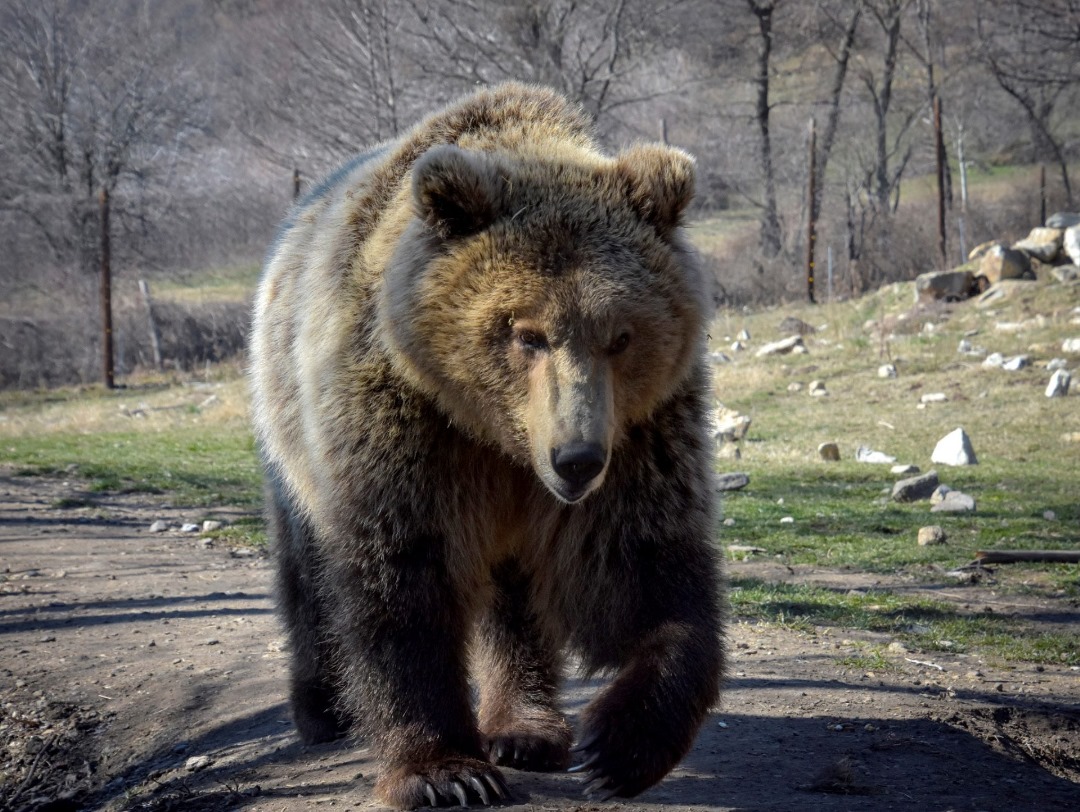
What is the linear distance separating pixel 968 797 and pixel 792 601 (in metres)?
2.59

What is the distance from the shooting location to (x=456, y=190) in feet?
10.3

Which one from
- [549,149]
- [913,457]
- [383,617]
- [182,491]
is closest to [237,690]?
[383,617]

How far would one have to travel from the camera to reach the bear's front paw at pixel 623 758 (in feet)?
9.93

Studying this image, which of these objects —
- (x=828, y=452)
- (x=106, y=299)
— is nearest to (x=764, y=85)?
(x=106, y=299)

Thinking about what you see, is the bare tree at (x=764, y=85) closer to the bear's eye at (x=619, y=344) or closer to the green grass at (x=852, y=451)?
the green grass at (x=852, y=451)

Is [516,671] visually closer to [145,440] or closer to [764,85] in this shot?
[145,440]

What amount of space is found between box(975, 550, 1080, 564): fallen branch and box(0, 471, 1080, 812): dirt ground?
1.78 feet

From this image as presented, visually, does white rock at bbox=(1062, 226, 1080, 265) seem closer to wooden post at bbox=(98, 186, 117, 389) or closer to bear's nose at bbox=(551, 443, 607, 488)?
wooden post at bbox=(98, 186, 117, 389)

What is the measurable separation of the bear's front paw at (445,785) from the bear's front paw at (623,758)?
1.03ft

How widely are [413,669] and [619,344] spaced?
42.7 inches

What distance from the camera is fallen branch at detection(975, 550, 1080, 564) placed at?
22.1 ft

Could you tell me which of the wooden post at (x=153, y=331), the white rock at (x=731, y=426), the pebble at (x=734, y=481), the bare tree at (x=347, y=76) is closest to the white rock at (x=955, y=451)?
the pebble at (x=734, y=481)

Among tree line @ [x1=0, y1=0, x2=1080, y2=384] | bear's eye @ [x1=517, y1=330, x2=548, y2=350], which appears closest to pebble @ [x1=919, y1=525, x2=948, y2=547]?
bear's eye @ [x1=517, y1=330, x2=548, y2=350]

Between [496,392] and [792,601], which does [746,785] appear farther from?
[792,601]
